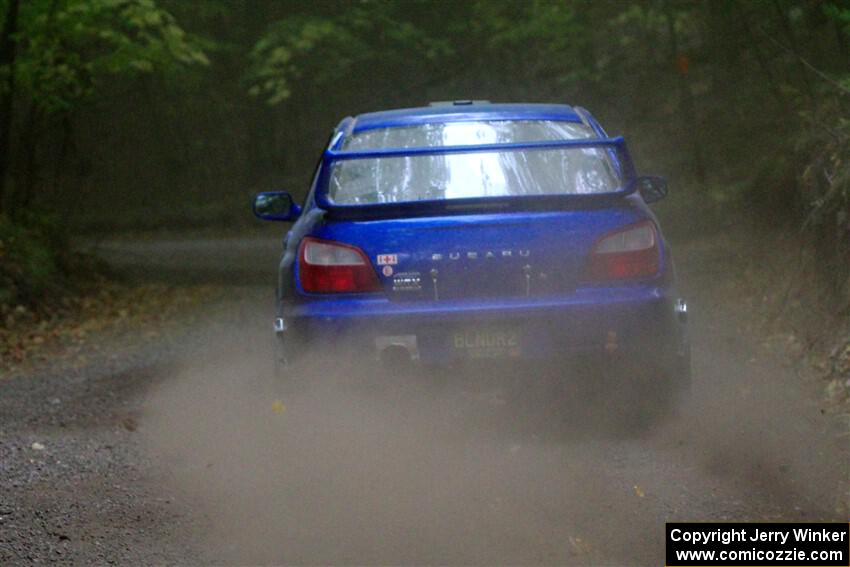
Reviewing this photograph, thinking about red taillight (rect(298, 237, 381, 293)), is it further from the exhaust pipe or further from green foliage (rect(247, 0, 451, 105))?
green foliage (rect(247, 0, 451, 105))

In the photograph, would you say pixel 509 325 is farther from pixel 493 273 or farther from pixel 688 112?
pixel 688 112

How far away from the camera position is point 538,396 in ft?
24.7

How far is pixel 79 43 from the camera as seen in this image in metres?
18.3

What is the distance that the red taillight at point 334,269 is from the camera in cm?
692

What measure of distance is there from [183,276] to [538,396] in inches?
502

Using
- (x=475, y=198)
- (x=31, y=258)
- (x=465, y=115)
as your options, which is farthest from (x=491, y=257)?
(x=31, y=258)

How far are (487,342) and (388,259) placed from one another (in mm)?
641

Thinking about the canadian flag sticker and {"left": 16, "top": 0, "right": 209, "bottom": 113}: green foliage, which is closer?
the canadian flag sticker

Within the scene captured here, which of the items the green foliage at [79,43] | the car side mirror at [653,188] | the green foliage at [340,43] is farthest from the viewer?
the green foliage at [340,43]

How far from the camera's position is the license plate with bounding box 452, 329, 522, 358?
22.4 feet

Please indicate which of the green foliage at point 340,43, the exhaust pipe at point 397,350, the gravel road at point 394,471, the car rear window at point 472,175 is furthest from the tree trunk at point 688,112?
the exhaust pipe at point 397,350

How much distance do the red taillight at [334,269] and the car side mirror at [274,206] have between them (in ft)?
5.53

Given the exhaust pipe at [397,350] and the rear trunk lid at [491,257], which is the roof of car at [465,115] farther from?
the exhaust pipe at [397,350]

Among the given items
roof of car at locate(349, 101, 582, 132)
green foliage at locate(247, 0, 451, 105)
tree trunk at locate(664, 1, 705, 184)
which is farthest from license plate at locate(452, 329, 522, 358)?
green foliage at locate(247, 0, 451, 105)
